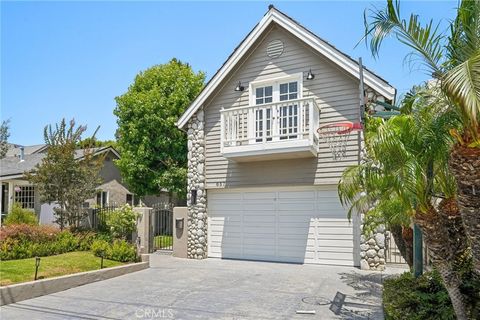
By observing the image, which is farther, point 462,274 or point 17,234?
point 17,234

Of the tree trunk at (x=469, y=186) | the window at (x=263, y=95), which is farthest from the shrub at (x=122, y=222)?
the tree trunk at (x=469, y=186)

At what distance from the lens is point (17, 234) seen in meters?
12.5

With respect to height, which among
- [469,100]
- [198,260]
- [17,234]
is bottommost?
[198,260]

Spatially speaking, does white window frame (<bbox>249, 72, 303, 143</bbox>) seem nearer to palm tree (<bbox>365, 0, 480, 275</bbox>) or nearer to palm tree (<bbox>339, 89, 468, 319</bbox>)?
palm tree (<bbox>339, 89, 468, 319</bbox>)

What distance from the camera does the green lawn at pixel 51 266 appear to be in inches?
362

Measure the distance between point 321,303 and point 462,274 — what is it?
111 inches

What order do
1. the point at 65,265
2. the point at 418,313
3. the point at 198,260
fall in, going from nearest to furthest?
the point at 418,313 < the point at 65,265 < the point at 198,260

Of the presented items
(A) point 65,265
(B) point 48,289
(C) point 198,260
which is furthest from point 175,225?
(B) point 48,289

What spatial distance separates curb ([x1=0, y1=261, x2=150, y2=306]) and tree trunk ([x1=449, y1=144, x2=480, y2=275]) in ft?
29.0

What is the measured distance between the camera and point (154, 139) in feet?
72.6

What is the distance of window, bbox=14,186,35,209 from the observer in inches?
862

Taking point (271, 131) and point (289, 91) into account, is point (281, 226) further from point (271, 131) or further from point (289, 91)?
point (289, 91)

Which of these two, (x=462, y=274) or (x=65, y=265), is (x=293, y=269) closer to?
(x=462, y=274)

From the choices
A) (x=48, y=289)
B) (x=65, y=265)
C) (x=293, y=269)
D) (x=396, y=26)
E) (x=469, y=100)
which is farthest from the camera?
(x=293, y=269)
